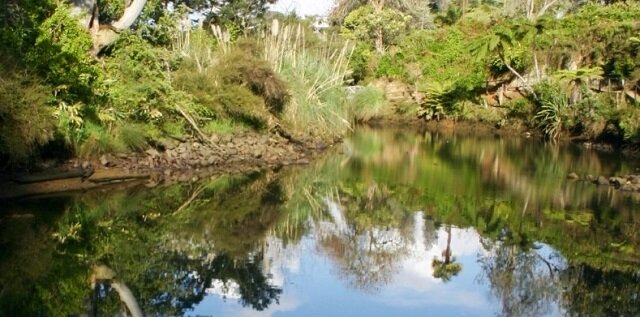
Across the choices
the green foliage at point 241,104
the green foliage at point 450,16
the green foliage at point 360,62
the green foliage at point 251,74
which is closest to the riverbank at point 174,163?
the green foliage at point 241,104

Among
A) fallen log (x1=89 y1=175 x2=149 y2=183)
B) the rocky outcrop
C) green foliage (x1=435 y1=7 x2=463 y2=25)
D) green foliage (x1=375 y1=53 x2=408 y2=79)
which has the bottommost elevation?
the rocky outcrop

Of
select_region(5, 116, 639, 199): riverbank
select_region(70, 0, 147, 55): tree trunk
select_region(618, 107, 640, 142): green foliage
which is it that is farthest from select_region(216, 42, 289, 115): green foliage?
select_region(618, 107, 640, 142): green foliage

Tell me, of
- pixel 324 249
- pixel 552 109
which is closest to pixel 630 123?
pixel 552 109

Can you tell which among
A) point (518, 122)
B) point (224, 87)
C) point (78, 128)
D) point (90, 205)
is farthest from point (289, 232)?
point (518, 122)

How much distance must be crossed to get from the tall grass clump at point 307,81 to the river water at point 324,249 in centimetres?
524

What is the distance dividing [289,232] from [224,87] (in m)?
8.30

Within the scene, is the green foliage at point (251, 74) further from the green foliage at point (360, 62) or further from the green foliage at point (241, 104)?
the green foliage at point (360, 62)

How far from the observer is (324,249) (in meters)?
9.97

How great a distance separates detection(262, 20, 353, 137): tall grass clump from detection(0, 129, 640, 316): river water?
524cm

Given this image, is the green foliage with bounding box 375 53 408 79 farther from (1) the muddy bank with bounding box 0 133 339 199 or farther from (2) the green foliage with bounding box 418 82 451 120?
(1) the muddy bank with bounding box 0 133 339 199

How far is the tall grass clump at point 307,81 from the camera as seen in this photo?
21109mm

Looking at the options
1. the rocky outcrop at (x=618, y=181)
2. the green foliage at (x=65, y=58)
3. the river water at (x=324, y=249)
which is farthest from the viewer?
the rocky outcrop at (x=618, y=181)

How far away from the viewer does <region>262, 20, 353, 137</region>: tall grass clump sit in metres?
21.1

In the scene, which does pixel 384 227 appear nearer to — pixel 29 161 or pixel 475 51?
pixel 29 161
